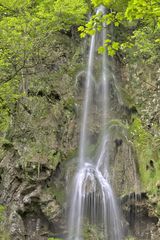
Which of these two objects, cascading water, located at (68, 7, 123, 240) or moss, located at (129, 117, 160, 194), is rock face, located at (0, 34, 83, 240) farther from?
moss, located at (129, 117, 160, 194)

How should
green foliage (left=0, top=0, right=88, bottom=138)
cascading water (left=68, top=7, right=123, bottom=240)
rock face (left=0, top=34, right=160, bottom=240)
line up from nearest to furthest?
green foliage (left=0, top=0, right=88, bottom=138)
cascading water (left=68, top=7, right=123, bottom=240)
rock face (left=0, top=34, right=160, bottom=240)

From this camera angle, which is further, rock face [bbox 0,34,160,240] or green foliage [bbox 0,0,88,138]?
rock face [bbox 0,34,160,240]

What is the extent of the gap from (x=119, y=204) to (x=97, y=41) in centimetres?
981

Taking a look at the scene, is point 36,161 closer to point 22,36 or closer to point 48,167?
point 48,167

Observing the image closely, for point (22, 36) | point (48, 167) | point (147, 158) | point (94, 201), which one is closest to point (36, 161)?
point (48, 167)

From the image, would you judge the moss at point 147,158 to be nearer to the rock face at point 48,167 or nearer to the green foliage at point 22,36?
the rock face at point 48,167

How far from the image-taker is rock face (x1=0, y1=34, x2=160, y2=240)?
10.0 m

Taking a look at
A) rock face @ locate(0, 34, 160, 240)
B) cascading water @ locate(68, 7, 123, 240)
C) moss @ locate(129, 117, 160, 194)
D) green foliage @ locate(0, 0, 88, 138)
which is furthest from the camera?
moss @ locate(129, 117, 160, 194)

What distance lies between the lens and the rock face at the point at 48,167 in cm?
1002

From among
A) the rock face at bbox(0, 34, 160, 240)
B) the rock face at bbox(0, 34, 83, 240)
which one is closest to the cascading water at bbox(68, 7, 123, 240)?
the rock face at bbox(0, 34, 160, 240)

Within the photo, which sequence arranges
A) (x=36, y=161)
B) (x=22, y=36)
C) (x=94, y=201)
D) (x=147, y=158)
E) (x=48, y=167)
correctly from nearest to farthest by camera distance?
1. (x=22, y=36)
2. (x=94, y=201)
3. (x=36, y=161)
4. (x=48, y=167)
5. (x=147, y=158)

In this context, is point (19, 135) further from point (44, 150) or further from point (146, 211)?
point (146, 211)

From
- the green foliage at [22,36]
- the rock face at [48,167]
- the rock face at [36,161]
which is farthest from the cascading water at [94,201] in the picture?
the green foliage at [22,36]

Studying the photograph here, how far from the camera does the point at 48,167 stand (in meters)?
10.7
